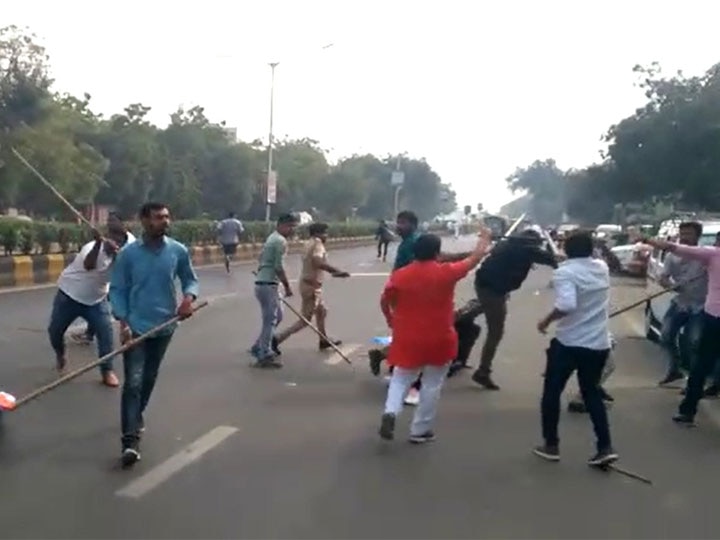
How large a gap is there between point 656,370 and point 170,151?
165 feet

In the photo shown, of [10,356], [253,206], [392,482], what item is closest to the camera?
[392,482]

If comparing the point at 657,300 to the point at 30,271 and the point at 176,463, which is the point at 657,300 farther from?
the point at 30,271

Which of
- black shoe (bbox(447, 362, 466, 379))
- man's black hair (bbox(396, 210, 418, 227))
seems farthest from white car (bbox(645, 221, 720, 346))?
man's black hair (bbox(396, 210, 418, 227))

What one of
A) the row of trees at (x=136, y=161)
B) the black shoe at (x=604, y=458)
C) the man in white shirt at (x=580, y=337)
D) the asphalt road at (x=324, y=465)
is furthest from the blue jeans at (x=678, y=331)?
the row of trees at (x=136, y=161)

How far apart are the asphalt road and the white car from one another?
4.86ft

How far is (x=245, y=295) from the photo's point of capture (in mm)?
20781

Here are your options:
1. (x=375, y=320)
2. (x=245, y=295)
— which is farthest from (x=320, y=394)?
(x=245, y=295)

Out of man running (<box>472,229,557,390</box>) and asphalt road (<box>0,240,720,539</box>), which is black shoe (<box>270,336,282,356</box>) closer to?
asphalt road (<box>0,240,720,539</box>)

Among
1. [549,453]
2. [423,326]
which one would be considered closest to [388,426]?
[423,326]

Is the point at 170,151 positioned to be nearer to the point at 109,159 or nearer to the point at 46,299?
the point at 109,159

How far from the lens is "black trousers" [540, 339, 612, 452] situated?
7.07 meters

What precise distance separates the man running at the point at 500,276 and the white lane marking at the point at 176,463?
2.97m

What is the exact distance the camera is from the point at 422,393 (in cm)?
762

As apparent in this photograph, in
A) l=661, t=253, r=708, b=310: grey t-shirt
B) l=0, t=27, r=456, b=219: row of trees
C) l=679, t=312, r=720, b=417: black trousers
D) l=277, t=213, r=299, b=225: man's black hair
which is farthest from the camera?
l=0, t=27, r=456, b=219: row of trees
